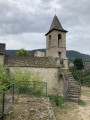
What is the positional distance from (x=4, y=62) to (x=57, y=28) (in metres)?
10.0

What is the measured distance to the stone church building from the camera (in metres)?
13.2

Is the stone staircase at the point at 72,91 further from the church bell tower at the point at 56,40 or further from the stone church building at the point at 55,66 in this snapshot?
the church bell tower at the point at 56,40

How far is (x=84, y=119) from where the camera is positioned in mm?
7227

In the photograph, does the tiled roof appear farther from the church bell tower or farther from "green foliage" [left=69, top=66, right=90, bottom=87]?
"green foliage" [left=69, top=66, right=90, bottom=87]

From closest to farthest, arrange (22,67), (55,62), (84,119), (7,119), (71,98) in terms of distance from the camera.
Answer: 1. (7,119)
2. (84,119)
3. (71,98)
4. (22,67)
5. (55,62)

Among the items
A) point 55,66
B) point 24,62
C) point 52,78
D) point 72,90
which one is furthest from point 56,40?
point 72,90

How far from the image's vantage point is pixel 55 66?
49.5 ft

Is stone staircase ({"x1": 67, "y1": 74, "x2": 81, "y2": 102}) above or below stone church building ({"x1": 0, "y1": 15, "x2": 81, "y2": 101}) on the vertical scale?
below

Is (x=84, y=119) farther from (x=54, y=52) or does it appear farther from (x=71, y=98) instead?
(x=54, y=52)

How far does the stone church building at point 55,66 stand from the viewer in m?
13.2

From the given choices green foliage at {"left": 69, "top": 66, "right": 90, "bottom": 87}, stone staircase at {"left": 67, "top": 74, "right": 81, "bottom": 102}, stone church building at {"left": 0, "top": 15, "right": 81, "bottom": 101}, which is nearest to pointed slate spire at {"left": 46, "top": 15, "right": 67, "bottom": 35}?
stone church building at {"left": 0, "top": 15, "right": 81, "bottom": 101}

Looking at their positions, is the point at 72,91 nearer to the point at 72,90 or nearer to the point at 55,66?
the point at 72,90

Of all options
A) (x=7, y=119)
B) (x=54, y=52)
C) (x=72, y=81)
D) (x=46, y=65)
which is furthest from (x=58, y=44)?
(x=7, y=119)

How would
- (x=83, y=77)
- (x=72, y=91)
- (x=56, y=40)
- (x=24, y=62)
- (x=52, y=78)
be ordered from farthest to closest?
(x=83, y=77) → (x=56, y=40) → (x=52, y=78) → (x=24, y=62) → (x=72, y=91)
